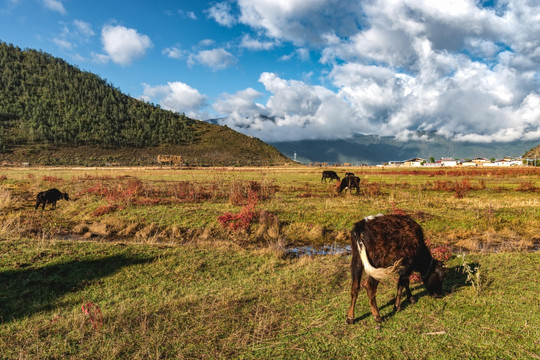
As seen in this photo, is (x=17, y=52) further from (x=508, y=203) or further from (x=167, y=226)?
(x=508, y=203)

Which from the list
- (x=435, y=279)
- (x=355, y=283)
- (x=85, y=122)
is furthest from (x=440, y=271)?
(x=85, y=122)

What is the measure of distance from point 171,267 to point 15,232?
879 centimetres

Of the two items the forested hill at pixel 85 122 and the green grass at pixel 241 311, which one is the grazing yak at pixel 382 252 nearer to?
the green grass at pixel 241 311

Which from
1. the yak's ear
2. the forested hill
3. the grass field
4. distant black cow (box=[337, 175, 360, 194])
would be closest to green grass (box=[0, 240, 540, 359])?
the grass field

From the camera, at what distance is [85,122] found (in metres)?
127

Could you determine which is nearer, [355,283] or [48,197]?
[355,283]

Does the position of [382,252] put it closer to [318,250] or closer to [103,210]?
[318,250]

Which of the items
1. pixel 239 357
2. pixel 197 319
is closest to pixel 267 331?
pixel 239 357

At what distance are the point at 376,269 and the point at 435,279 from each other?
2.16 m

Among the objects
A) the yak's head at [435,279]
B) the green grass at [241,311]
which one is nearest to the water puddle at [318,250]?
the green grass at [241,311]

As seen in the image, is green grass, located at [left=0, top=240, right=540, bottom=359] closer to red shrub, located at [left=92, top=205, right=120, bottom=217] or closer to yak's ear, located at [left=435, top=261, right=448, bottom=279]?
yak's ear, located at [left=435, top=261, right=448, bottom=279]

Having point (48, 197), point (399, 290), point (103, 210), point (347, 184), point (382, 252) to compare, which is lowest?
point (103, 210)

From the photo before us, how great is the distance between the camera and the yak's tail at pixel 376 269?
484cm

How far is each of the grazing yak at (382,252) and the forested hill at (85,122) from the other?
99780 millimetres
